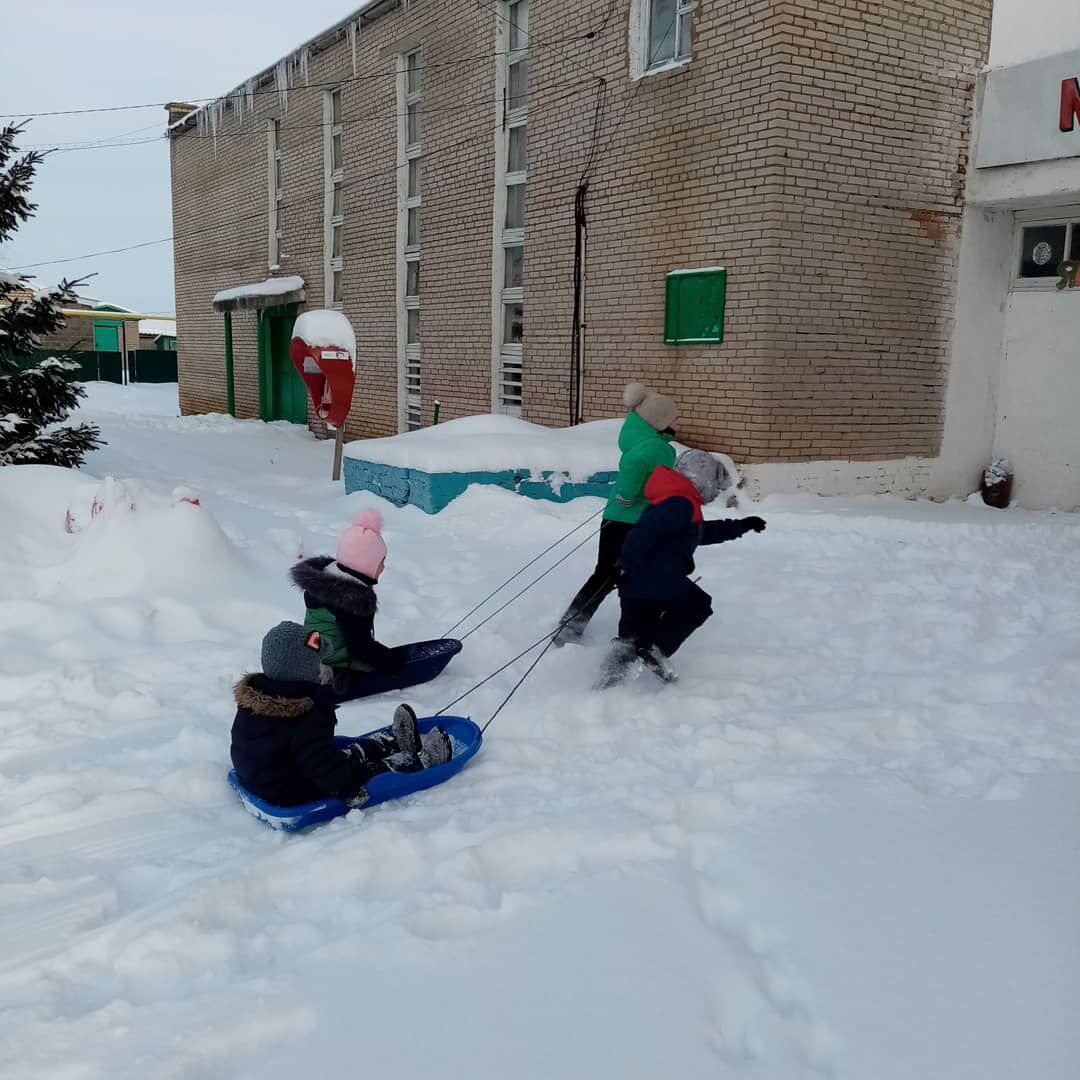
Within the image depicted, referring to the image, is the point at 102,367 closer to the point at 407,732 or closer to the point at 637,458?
A: the point at 637,458

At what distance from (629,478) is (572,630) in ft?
3.13

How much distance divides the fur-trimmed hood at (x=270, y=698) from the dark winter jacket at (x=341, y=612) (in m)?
0.91

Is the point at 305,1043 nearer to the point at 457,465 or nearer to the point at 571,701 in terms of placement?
the point at 571,701

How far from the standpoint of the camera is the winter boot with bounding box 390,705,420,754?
393 centimetres

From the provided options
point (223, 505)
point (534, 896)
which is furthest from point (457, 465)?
point (534, 896)

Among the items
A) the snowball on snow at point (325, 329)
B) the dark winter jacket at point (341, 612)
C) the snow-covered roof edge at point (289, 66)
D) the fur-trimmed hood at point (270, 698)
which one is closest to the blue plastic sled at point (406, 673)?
the dark winter jacket at point (341, 612)

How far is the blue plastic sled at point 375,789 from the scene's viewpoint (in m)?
3.42

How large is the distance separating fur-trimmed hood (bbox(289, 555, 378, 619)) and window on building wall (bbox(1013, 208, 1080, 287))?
8365mm

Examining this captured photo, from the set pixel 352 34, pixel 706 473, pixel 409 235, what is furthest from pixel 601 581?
pixel 352 34

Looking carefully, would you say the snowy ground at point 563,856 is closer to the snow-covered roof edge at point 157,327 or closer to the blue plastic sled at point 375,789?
the blue plastic sled at point 375,789

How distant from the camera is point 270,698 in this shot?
3.34 metres

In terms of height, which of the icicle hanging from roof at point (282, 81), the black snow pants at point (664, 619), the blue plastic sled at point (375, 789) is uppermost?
the icicle hanging from roof at point (282, 81)

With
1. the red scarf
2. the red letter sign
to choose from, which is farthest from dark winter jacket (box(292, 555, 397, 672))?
the red letter sign

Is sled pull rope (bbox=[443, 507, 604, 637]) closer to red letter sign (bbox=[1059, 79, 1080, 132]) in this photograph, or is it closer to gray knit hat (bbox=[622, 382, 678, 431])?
gray knit hat (bbox=[622, 382, 678, 431])
